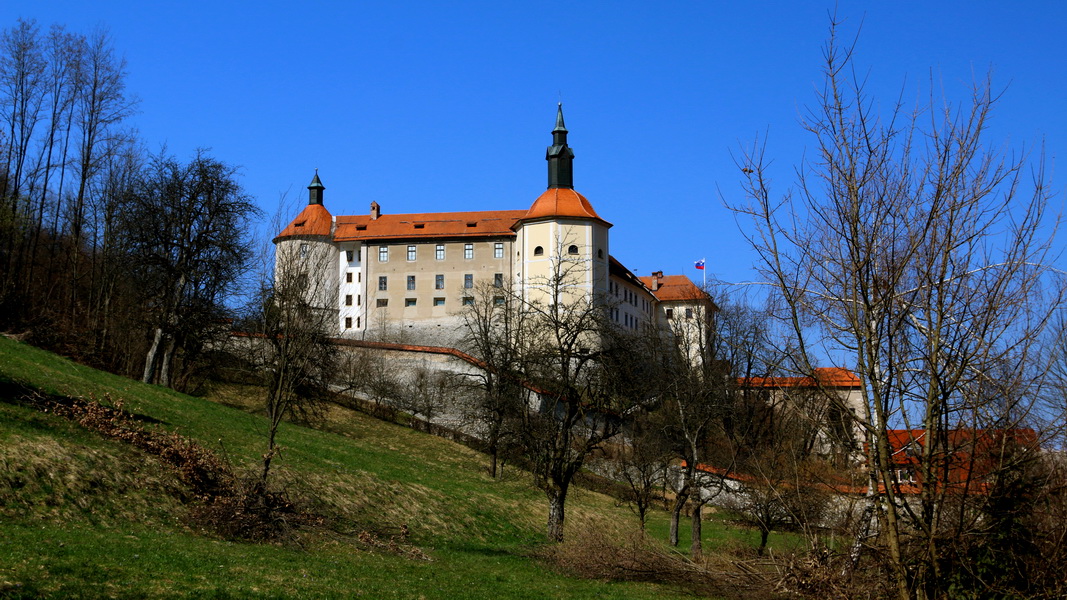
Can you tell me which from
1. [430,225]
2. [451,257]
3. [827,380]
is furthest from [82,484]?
[430,225]

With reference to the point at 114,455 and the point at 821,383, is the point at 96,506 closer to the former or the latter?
the point at 114,455

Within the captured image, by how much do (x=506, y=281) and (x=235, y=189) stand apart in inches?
1689

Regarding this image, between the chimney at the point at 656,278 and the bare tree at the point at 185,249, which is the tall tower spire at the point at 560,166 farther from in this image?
the bare tree at the point at 185,249

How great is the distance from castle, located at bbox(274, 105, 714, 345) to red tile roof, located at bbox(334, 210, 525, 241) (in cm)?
9

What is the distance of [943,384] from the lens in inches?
270

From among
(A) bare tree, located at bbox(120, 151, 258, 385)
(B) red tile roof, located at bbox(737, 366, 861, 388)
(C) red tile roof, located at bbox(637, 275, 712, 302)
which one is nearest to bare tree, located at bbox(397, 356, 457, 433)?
(A) bare tree, located at bbox(120, 151, 258, 385)

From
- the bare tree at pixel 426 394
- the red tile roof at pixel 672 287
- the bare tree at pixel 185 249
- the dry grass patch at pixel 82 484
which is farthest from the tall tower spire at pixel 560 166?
the dry grass patch at pixel 82 484

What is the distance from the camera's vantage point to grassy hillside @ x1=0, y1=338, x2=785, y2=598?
11.2 meters

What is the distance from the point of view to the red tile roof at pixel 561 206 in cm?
7550

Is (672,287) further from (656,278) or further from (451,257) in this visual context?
(451,257)

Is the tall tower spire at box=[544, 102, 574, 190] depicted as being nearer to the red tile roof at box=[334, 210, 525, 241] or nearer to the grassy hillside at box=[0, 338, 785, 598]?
the red tile roof at box=[334, 210, 525, 241]

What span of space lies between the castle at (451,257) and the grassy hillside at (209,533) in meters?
46.9

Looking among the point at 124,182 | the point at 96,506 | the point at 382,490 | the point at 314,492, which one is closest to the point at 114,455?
the point at 96,506

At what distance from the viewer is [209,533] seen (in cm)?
1557
